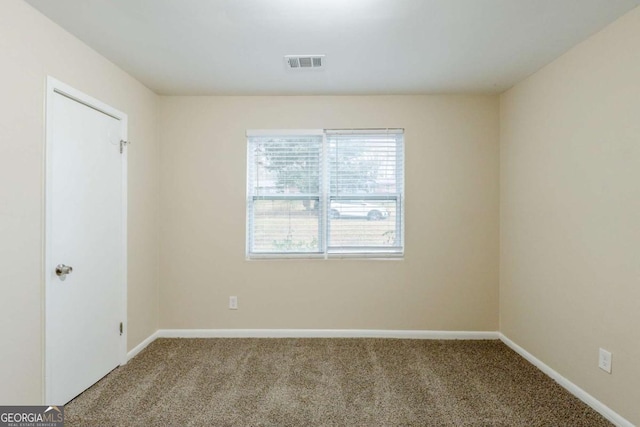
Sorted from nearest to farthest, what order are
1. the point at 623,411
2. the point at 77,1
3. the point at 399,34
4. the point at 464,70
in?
the point at 77,1
the point at 623,411
the point at 399,34
the point at 464,70

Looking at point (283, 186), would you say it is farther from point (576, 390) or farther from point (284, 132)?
point (576, 390)

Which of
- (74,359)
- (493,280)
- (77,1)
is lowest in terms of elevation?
(74,359)

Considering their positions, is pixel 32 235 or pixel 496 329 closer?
pixel 32 235

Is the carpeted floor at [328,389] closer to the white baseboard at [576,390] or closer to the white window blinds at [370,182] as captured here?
the white baseboard at [576,390]

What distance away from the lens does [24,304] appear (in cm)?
179

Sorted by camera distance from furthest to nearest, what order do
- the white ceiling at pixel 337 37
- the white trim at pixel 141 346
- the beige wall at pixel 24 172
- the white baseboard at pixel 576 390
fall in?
the white trim at pixel 141 346
the white baseboard at pixel 576 390
the white ceiling at pixel 337 37
the beige wall at pixel 24 172

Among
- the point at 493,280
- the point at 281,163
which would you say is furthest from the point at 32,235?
the point at 493,280

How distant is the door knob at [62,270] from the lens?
2.02 metres

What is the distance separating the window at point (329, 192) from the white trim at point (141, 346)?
49.9 inches

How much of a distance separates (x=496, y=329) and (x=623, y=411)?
4.35ft

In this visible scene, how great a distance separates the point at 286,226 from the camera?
327cm

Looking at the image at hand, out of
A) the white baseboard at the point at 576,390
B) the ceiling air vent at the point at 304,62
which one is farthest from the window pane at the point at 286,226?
the white baseboard at the point at 576,390

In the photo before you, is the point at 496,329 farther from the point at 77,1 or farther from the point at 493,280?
the point at 77,1

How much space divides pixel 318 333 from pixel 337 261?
30.4 inches
